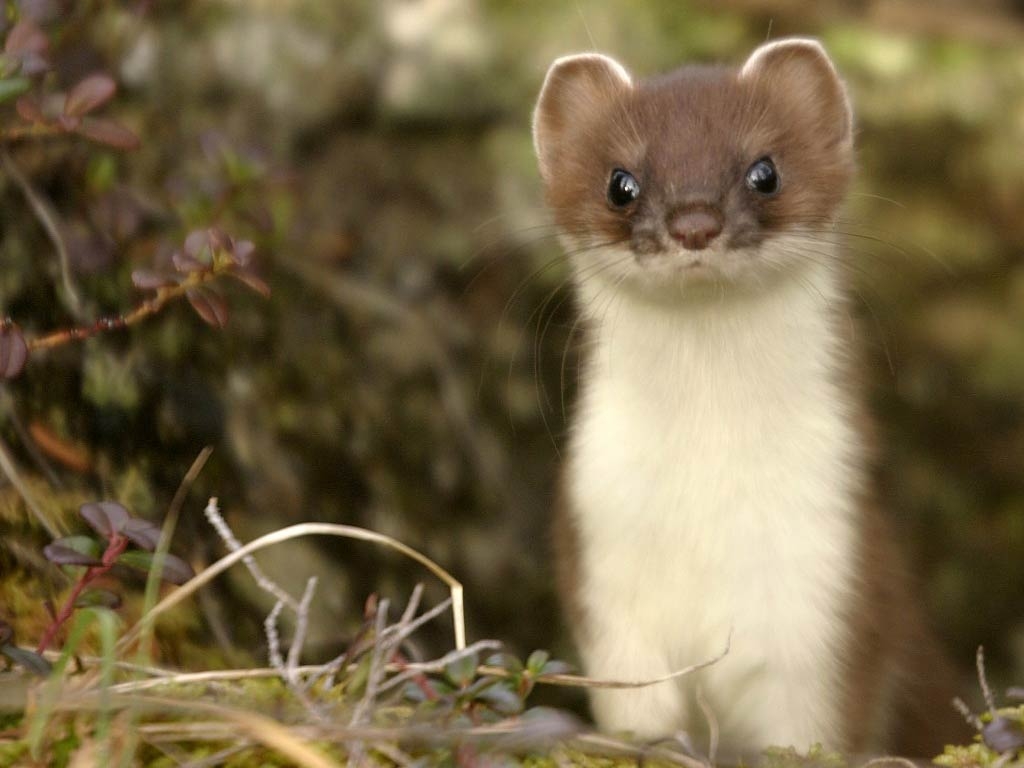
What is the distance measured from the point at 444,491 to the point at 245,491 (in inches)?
29.1

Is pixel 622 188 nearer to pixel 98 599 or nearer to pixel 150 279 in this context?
pixel 150 279

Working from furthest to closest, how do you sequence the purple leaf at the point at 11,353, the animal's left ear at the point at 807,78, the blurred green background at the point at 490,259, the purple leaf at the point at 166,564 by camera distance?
1. the blurred green background at the point at 490,259
2. the animal's left ear at the point at 807,78
3. the purple leaf at the point at 11,353
4. the purple leaf at the point at 166,564

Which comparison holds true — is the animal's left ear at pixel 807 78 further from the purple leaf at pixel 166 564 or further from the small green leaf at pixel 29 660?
the small green leaf at pixel 29 660

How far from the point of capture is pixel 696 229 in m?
2.23

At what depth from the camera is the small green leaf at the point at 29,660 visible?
5.86 ft

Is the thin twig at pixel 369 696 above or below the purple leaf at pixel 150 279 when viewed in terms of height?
below

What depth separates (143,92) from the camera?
3641mm

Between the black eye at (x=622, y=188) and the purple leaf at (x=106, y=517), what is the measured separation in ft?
3.30

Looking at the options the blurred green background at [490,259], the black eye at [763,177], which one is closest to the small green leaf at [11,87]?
the black eye at [763,177]

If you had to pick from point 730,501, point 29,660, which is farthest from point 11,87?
point 730,501

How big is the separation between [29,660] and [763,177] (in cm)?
138

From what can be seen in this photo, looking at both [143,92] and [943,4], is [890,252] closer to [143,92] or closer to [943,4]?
[943,4]

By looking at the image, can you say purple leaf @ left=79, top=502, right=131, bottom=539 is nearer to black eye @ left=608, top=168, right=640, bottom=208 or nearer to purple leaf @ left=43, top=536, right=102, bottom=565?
purple leaf @ left=43, top=536, right=102, bottom=565

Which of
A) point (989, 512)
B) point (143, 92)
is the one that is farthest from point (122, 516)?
point (989, 512)
